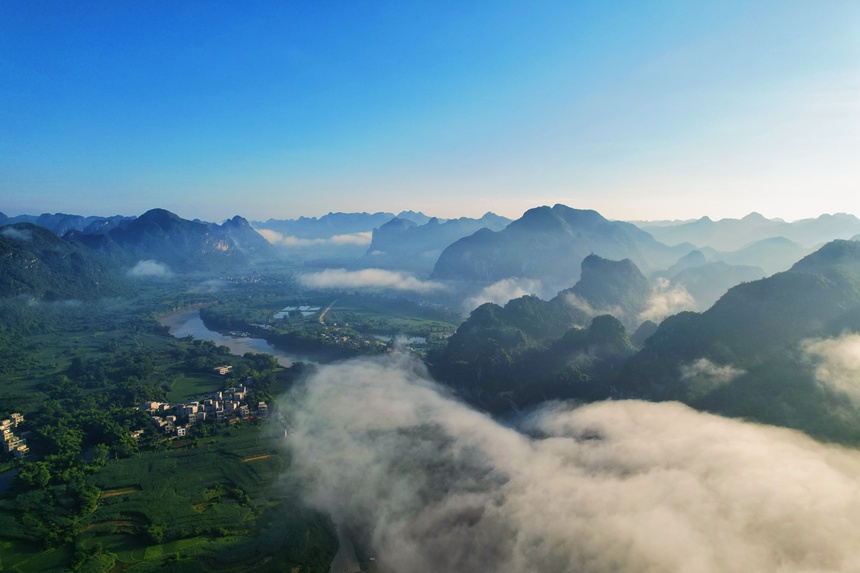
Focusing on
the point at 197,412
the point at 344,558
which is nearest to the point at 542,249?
the point at 197,412

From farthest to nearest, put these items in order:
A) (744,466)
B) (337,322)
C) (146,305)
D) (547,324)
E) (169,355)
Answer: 1. (146,305)
2. (337,322)
3. (169,355)
4. (547,324)
5. (744,466)

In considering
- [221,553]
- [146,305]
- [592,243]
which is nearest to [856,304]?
[221,553]

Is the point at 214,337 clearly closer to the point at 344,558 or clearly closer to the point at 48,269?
the point at 48,269

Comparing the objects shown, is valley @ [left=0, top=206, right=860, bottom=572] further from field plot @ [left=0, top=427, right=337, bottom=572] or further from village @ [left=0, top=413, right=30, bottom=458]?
village @ [left=0, top=413, right=30, bottom=458]

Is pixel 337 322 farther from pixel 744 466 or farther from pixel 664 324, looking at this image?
pixel 744 466

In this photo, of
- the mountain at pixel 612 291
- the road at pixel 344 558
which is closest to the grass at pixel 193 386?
the road at pixel 344 558
